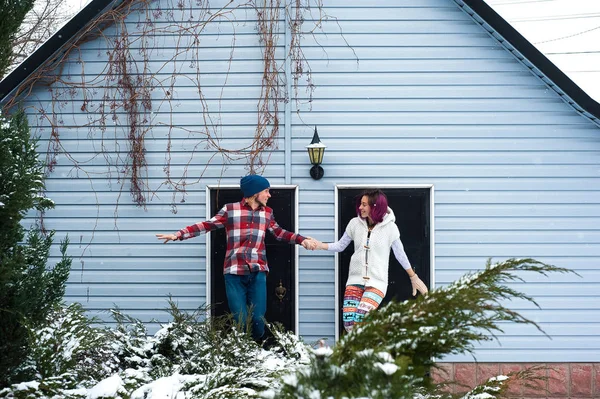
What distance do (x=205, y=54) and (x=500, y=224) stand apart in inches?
143

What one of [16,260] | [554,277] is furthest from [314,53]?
[16,260]

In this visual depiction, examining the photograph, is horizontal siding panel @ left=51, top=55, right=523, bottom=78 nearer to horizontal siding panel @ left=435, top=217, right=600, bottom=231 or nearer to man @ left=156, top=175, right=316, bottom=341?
man @ left=156, top=175, right=316, bottom=341

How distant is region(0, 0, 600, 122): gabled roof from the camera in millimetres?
7086

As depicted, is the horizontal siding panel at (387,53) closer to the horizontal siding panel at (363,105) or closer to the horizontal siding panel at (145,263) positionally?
the horizontal siding panel at (363,105)

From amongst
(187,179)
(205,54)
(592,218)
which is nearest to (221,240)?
(187,179)

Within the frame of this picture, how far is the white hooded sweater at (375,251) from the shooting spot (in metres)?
6.77

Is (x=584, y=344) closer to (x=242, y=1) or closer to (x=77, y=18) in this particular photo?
(x=242, y=1)

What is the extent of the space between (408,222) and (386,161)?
708mm

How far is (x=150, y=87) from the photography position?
7539mm

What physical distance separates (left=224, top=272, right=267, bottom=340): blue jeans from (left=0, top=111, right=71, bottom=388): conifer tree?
3.57m

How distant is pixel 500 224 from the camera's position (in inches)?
295

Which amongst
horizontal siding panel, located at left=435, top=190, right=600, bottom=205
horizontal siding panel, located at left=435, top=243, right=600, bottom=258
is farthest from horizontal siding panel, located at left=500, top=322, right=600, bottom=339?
horizontal siding panel, located at left=435, top=190, right=600, bottom=205

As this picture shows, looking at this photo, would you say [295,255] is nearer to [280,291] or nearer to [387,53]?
[280,291]

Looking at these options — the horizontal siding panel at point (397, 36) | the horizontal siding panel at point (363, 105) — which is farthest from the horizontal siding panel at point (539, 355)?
the horizontal siding panel at point (397, 36)
